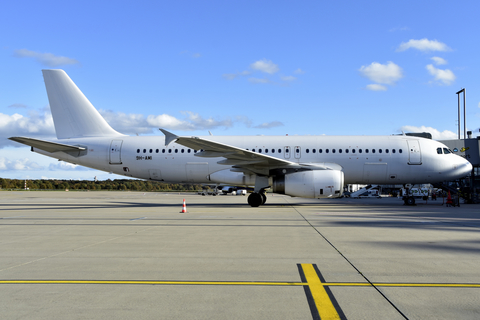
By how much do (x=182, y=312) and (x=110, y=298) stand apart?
88cm

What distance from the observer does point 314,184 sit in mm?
17797

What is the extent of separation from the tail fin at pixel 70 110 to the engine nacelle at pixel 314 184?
11.4 metres

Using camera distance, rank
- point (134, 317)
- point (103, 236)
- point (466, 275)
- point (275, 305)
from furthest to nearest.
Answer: point (103, 236), point (466, 275), point (275, 305), point (134, 317)

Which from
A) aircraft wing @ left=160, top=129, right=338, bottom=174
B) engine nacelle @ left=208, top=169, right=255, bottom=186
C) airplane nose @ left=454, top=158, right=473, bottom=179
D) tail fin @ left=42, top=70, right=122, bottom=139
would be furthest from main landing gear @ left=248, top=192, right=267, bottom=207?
airplane nose @ left=454, top=158, right=473, bottom=179

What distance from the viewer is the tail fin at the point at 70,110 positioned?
21125 mm

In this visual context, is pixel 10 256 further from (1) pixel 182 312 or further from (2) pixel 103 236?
(1) pixel 182 312

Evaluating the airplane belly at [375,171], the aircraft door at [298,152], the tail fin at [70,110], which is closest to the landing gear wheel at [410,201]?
the airplane belly at [375,171]

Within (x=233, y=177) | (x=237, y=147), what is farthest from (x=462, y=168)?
(x=233, y=177)

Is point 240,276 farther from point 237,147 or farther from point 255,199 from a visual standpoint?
point 237,147

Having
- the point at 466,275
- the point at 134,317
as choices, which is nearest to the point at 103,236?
the point at 134,317

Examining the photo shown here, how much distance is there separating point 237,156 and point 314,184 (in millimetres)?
4015

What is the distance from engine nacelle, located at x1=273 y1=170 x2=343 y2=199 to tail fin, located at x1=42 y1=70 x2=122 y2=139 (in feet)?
37.4

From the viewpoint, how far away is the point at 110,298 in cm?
369

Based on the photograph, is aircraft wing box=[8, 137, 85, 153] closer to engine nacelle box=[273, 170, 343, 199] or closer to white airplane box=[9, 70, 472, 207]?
white airplane box=[9, 70, 472, 207]
